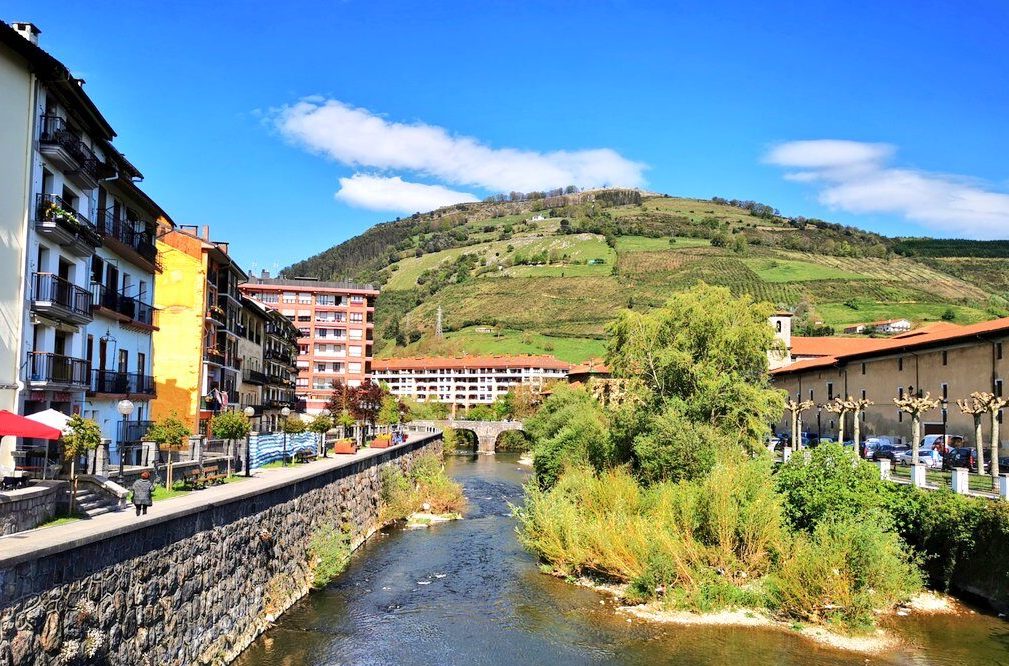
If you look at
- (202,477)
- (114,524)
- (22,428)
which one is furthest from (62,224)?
(114,524)

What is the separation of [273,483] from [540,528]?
11973mm

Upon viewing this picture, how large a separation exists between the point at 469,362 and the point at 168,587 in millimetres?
139720

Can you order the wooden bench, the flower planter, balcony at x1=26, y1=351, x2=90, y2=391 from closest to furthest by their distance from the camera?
balcony at x1=26, y1=351, x2=90, y2=391 → the wooden bench → the flower planter

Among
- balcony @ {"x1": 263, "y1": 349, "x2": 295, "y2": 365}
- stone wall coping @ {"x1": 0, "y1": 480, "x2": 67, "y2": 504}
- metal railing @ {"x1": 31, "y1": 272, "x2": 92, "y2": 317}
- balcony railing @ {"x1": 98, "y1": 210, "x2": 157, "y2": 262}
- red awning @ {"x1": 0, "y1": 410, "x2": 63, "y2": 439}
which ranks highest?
balcony railing @ {"x1": 98, "y1": 210, "x2": 157, "y2": 262}

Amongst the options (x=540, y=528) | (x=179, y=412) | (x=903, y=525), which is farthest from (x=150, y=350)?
(x=903, y=525)

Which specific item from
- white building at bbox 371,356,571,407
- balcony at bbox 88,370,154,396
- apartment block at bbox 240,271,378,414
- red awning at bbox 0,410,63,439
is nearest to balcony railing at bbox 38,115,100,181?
balcony at bbox 88,370,154,396

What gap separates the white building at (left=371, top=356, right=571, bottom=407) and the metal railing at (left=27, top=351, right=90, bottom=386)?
11959cm

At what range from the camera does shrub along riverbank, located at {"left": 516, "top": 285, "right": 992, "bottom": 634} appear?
24859 mm

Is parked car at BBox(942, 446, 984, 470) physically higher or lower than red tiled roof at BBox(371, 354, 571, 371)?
lower

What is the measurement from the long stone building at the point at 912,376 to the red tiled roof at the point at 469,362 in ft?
273

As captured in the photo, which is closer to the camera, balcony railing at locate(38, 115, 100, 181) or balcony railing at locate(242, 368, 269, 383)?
balcony railing at locate(38, 115, 100, 181)

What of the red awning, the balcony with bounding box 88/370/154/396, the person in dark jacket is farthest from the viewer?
the balcony with bounding box 88/370/154/396

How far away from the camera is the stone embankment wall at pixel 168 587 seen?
12492 millimetres

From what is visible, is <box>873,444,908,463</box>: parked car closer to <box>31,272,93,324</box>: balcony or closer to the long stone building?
the long stone building
